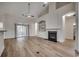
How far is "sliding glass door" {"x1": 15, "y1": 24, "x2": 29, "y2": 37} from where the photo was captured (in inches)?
575

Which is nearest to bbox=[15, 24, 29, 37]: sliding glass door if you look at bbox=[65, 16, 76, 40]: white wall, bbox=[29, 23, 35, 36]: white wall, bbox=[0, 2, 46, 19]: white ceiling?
bbox=[29, 23, 35, 36]: white wall

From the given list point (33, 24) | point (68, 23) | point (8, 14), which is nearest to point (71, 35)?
point (68, 23)

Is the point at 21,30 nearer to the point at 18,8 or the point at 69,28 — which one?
the point at 18,8

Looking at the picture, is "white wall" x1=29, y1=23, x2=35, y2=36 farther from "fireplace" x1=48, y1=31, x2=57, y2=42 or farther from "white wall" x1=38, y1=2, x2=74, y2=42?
"fireplace" x1=48, y1=31, x2=57, y2=42

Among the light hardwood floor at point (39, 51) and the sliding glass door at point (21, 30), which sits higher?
the sliding glass door at point (21, 30)

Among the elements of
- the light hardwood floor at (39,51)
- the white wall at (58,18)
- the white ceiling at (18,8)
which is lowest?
the light hardwood floor at (39,51)

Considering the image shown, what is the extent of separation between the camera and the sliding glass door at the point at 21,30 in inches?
575

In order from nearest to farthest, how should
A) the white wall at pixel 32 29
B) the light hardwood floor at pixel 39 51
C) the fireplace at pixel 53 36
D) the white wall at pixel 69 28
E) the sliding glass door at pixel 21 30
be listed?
the light hardwood floor at pixel 39 51, the fireplace at pixel 53 36, the white wall at pixel 69 28, the sliding glass door at pixel 21 30, the white wall at pixel 32 29

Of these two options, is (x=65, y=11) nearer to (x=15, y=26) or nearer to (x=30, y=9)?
(x=30, y=9)

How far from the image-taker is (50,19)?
10.2m

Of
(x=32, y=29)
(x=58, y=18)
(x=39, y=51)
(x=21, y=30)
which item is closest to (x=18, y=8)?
(x=21, y=30)

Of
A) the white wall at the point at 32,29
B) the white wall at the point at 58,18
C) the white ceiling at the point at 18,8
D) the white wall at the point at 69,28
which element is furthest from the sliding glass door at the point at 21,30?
the white wall at the point at 69,28

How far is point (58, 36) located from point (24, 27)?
24.7ft

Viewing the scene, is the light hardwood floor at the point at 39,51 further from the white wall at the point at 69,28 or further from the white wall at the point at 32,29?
the white wall at the point at 32,29
